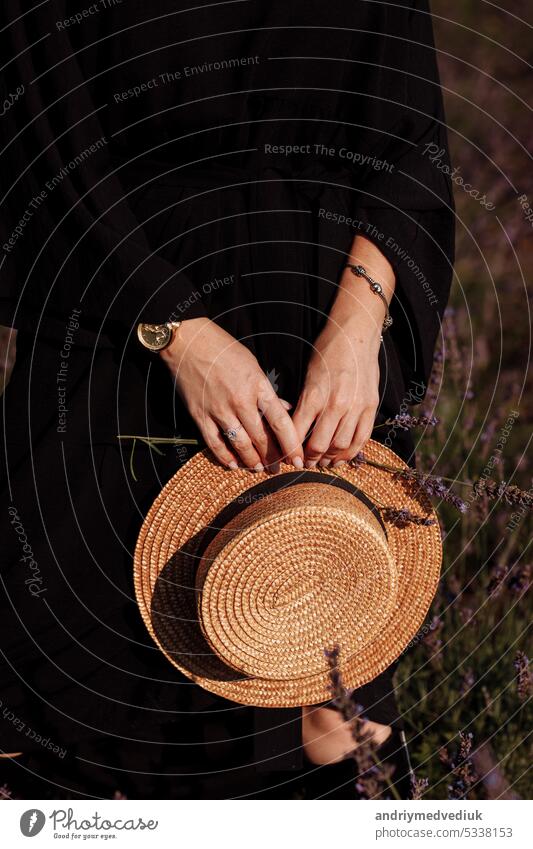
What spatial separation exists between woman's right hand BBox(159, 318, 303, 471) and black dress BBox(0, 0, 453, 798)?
0.21 feet

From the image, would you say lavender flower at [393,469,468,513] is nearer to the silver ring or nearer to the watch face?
the silver ring

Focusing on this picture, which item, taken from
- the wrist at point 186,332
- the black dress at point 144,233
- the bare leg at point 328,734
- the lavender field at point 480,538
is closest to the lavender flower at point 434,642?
the lavender field at point 480,538

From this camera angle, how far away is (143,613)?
1681 millimetres

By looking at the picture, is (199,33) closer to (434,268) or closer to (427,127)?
(427,127)

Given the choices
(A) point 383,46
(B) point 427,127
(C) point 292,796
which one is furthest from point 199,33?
(C) point 292,796

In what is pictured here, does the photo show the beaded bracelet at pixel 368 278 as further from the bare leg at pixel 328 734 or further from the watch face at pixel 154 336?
the bare leg at pixel 328 734

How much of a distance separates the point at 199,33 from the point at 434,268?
636 mm

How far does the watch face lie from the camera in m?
1.60

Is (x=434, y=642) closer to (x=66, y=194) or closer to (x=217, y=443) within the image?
(x=217, y=443)

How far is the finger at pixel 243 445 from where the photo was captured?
5.21 ft

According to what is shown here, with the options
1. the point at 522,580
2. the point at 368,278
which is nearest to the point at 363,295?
the point at 368,278

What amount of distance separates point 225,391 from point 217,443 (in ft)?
0.34

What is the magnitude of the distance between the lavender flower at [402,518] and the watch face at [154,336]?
538mm

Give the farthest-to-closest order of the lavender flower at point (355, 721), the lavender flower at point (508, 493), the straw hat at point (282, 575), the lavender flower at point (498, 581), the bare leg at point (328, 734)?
the lavender flower at point (498, 581) → the bare leg at point (328, 734) → the lavender flower at point (508, 493) → the straw hat at point (282, 575) → the lavender flower at point (355, 721)
